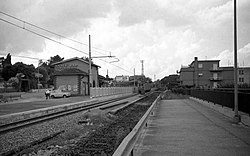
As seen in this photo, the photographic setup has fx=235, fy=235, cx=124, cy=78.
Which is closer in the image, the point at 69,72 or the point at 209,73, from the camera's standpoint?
the point at 69,72

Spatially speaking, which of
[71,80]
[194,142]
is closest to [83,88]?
[71,80]

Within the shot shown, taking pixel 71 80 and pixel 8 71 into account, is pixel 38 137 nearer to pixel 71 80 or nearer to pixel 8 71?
pixel 71 80

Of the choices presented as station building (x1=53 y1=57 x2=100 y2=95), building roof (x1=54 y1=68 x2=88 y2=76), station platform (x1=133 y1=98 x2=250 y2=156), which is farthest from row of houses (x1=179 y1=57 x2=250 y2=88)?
station platform (x1=133 y1=98 x2=250 y2=156)

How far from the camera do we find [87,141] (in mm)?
8461

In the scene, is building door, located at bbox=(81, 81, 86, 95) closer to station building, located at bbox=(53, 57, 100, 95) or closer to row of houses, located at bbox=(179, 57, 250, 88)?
station building, located at bbox=(53, 57, 100, 95)

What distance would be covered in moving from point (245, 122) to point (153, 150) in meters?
6.10

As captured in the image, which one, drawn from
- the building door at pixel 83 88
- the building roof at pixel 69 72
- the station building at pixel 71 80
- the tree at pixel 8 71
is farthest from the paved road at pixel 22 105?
the tree at pixel 8 71

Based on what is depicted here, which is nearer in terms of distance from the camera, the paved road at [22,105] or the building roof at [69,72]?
the paved road at [22,105]

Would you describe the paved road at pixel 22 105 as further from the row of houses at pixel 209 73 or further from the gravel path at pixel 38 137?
the row of houses at pixel 209 73

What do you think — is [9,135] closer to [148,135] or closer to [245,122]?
[148,135]

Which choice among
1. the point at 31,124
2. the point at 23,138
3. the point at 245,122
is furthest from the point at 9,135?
the point at 245,122

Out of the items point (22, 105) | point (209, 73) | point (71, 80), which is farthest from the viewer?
point (209, 73)

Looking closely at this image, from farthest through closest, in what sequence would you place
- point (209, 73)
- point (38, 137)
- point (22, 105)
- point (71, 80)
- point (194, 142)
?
point (209, 73) → point (71, 80) → point (22, 105) → point (38, 137) → point (194, 142)

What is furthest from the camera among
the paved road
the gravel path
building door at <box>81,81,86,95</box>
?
building door at <box>81,81,86,95</box>
